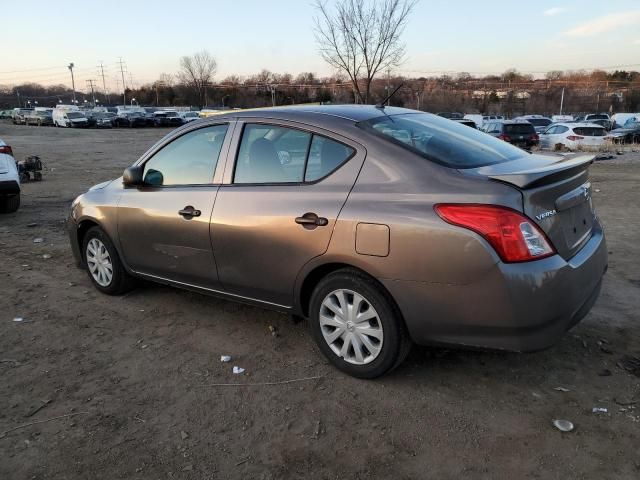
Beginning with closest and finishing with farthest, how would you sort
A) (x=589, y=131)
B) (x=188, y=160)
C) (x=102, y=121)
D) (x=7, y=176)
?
1. (x=188, y=160)
2. (x=7, y=176)
3. (x=589, y=131)
4. (x=102, y=121)

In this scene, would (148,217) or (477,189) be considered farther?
(148,217)

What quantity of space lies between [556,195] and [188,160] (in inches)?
105

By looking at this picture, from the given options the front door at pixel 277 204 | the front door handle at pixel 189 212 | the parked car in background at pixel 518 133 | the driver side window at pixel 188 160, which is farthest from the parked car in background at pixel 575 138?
the front door handle at pixel 189 212

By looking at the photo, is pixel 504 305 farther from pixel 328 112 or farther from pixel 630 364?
pixel 328 112

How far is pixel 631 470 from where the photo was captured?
2.46 metres

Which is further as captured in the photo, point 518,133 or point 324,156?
point 518,133

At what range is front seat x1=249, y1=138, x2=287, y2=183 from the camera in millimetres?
3594

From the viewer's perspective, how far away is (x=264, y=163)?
12.1 feet

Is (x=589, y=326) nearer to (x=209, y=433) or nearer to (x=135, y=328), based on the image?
(x=209, y=433)

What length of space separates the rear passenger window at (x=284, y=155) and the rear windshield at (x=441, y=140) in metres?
0.29

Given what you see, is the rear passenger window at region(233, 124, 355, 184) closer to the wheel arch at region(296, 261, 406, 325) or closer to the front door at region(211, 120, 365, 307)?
the front door at region(211, 120, 365, 307)

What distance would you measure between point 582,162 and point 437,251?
1.31 metres

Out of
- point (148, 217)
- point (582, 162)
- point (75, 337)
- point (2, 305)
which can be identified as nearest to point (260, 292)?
point (148, 217)

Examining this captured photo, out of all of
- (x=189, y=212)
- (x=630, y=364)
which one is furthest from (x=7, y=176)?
(x=630, y=364)
